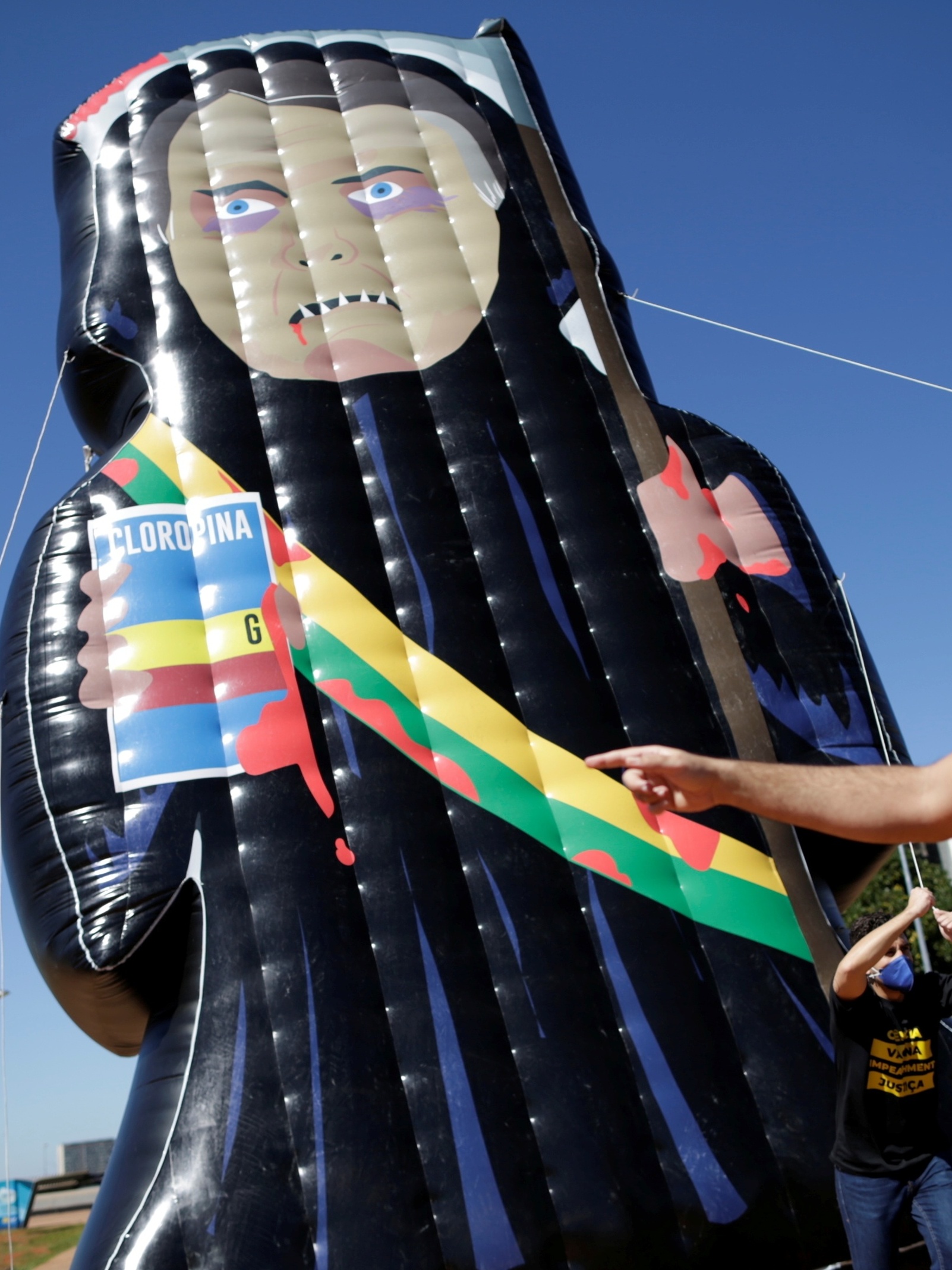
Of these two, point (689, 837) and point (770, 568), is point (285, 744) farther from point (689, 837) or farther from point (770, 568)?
point (770, 568)

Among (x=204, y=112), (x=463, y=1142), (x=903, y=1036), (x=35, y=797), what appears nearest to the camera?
(x=903, y=1036)

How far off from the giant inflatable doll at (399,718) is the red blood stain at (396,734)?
11 millimetres

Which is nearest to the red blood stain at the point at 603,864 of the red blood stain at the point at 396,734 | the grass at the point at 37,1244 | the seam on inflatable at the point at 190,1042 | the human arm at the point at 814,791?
the red blood stain at the point at 396,734

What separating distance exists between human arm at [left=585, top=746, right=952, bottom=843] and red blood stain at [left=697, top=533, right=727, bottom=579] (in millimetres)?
2797

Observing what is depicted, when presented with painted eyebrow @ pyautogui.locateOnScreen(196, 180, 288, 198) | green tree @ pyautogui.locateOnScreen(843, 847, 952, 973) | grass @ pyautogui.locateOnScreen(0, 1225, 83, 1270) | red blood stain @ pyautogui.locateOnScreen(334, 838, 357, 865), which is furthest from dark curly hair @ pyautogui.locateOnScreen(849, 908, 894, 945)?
green tree @ pyautogui.locateOnScreen(843, 847, 952, 973)

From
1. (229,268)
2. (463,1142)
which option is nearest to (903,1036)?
(463,1142)

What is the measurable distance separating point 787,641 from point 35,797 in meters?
2.55

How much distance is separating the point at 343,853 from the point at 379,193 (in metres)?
2.81

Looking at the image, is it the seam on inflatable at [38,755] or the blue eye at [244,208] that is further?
the blue eye at [244,208]

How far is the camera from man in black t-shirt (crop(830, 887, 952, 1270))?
2332 mm

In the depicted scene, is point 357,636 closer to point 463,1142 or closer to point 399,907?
point 399,907

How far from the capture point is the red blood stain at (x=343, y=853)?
10.8 feet

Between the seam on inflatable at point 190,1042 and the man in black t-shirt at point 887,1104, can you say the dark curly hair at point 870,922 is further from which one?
the seam on inflatable at point 190,1042

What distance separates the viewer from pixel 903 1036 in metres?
2.46
